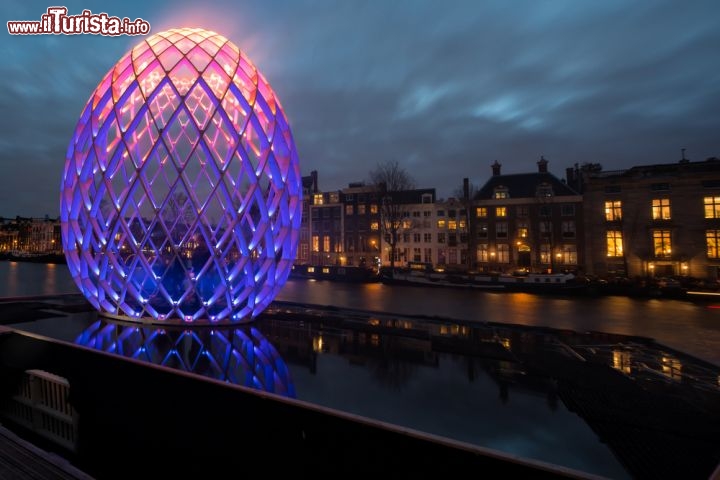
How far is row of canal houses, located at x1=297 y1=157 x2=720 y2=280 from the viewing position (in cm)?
3603

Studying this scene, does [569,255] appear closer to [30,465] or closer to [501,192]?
[501,192]

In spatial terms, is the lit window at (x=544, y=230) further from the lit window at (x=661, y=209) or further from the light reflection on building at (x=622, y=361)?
the light reflection on building at (x=622, y=361)

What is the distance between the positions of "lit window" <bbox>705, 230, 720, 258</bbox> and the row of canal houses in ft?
0.31

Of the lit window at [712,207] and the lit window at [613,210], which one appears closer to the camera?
the lit window at [712,207]

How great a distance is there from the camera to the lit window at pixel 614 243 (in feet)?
125

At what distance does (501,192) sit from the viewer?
4488 cm

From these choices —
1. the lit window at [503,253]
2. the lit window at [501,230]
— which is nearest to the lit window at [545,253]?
the lit window at [503,253]

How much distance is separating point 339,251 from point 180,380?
1836 inches

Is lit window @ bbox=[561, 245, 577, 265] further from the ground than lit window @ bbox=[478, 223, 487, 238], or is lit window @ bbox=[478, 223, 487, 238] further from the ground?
lit window @ bbox=[478, 223, 487, 238]

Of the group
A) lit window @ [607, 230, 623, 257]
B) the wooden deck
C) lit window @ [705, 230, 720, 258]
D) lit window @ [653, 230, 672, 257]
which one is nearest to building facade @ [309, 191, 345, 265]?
lit window @ [607, 230, 623, 257]

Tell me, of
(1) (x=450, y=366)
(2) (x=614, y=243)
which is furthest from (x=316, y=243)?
(1) (x=450, y=366)

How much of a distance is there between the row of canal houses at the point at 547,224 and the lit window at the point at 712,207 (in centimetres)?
7

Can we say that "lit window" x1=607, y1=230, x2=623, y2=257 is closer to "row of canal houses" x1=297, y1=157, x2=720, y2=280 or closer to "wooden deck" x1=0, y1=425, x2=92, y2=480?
"row of canal houses" x1=297, y1=157, x2=720, y2=280

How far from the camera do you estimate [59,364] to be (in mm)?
8391
